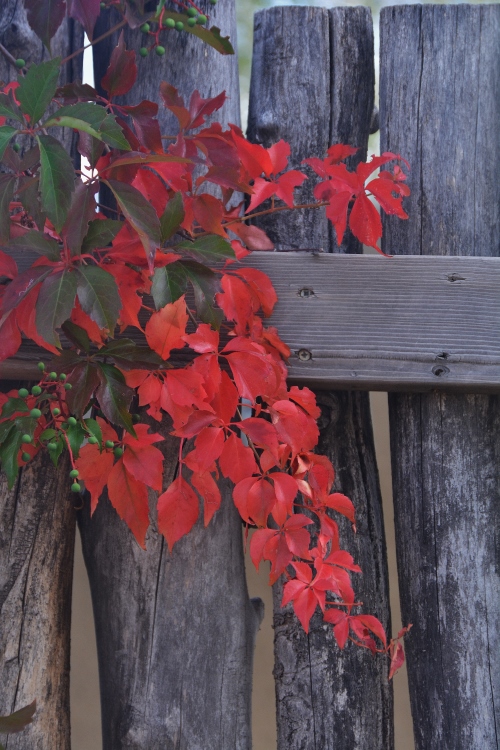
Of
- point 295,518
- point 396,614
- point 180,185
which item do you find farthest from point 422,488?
point 396,614

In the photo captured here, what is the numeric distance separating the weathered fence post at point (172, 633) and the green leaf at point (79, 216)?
1.52ft

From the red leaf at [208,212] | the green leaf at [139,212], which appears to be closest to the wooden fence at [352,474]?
the red leaf at [208,212]

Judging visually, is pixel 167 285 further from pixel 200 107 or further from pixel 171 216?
pixel 200 107

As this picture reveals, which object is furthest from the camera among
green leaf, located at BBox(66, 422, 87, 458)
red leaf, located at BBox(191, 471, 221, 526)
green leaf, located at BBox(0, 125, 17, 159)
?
red leaf, located at BBox(191, 471, 221, 526)

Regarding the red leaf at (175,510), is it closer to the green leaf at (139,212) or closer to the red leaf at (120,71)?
the green leaf at (139,212)

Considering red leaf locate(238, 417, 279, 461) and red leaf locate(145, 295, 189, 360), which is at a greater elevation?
red leaf locate(145, 295, 189, 360)

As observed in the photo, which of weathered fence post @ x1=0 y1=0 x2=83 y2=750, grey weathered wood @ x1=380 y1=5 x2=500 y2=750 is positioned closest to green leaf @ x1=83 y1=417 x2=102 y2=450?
weathered fence post @ x1=0 y1=0 x2=83 y2=750

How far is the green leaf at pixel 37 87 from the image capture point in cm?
65

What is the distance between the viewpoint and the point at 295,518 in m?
0.95

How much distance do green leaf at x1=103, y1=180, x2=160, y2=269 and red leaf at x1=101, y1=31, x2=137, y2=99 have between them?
0.25 metres

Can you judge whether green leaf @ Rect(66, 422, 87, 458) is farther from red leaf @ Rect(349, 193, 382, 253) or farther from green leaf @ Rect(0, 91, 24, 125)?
red leaf @ Rect(349, 193, 382, 253)

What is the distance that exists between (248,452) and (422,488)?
39 cm

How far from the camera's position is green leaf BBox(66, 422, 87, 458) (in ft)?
2.73

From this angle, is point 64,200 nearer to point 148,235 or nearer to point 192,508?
point 148,235
